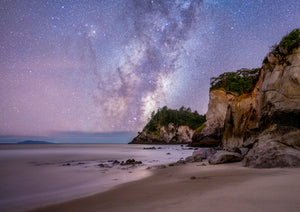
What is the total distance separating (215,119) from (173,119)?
65797 mm

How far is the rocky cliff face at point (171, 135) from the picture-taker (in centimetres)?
9931

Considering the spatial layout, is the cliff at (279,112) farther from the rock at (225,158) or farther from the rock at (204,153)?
the rock at (204,153)

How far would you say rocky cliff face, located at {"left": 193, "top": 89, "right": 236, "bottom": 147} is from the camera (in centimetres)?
3872

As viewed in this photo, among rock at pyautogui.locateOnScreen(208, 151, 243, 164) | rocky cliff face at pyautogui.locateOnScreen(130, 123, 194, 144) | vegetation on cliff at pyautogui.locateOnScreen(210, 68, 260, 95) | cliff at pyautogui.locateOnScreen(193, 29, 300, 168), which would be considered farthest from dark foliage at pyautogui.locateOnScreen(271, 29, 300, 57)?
rocky cliff face at pyautogui.locateOnScreen(130, 123, 194, 144)

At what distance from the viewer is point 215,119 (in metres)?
40.0

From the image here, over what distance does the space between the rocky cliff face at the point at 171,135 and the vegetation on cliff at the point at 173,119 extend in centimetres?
239

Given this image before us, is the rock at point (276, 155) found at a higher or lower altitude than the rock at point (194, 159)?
higher

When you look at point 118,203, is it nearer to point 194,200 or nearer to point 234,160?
point 194,200

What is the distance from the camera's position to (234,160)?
30.5ft

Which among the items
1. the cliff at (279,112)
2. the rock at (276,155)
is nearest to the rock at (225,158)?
the cliff at (279,112)

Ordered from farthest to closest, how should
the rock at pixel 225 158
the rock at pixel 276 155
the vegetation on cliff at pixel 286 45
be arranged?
the vegetation on cliff at pixel 286 45 < the rock at pixel 225 158 < the rock at pixel 276 155

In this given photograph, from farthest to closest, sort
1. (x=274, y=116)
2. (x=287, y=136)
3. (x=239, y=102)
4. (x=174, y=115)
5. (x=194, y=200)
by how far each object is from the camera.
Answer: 1. (x=174, y=115)
2. (x=239, y=102)
3. (x=274, y=116)
4. (x=287, y=136)
5. (x=194, y=200)

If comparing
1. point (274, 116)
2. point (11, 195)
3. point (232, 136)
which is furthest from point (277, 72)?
point (232, 136)

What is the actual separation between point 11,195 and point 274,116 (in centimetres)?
1133
